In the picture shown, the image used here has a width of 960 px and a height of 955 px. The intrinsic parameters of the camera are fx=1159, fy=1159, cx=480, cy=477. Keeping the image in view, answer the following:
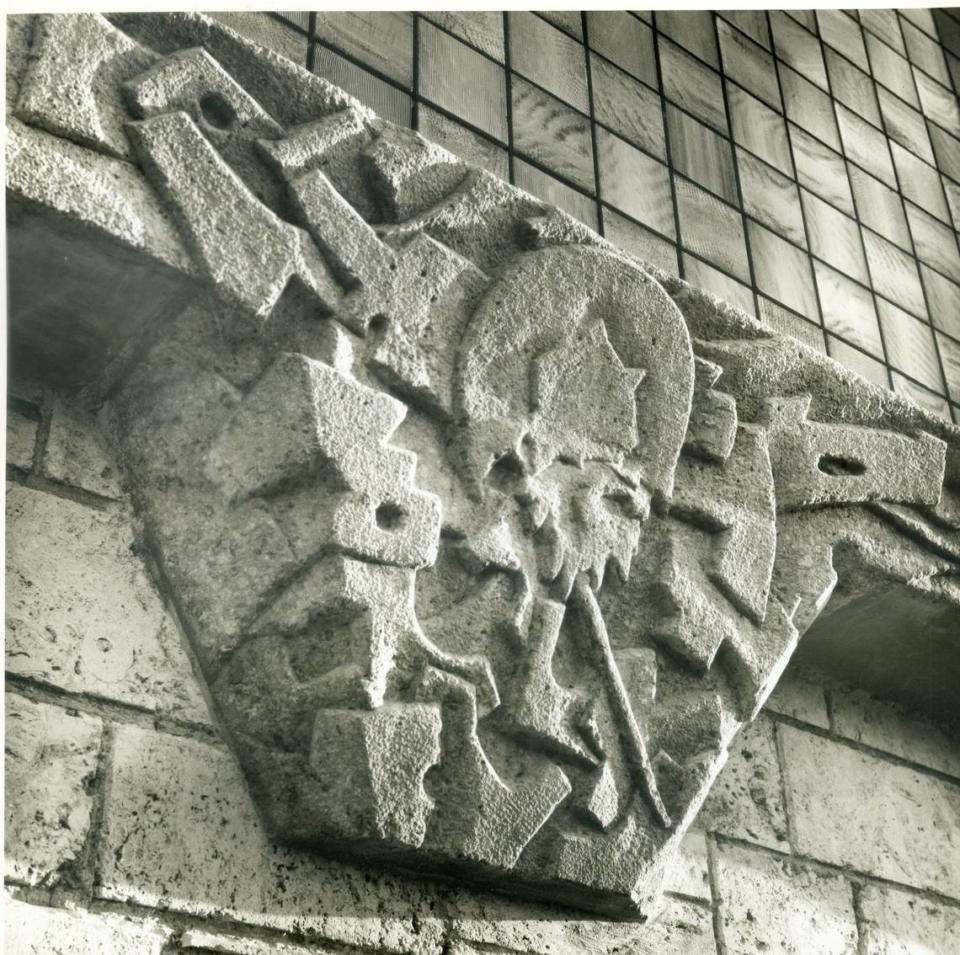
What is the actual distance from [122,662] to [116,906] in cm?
27

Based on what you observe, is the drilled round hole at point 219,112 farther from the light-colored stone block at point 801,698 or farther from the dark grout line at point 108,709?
the light-colored stone block at point 801,698

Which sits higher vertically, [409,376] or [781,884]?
→ [409,376]

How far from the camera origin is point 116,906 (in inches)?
46.3

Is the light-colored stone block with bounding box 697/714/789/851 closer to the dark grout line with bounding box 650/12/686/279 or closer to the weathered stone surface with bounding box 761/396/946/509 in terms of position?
the weathered stone surface with bounding box 761/396/946/509

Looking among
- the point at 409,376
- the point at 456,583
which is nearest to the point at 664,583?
the point at 456,583

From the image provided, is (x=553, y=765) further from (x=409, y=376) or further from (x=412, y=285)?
(x=412, y=285)

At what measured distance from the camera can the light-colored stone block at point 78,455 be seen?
138 cm

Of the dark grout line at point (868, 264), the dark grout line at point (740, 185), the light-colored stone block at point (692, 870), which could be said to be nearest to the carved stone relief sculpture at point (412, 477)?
the light-colored stone block at point (692, 870)

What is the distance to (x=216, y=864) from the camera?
4.10 ft

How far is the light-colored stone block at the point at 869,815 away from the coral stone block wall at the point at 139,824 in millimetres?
184

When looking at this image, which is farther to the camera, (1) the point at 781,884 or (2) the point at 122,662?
(1) the point at 781,884

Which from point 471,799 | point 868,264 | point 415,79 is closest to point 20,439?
point 471,799

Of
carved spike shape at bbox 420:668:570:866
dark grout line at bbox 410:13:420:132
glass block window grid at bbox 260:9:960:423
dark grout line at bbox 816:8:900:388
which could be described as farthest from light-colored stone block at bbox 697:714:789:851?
dark grout line at bbox 410:13:420:132

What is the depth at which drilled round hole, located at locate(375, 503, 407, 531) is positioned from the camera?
1.34 m
